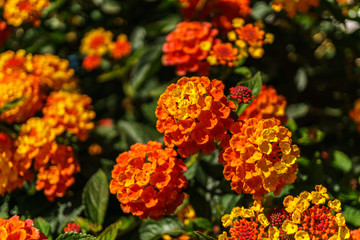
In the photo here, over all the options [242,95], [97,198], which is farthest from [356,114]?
[97,198]

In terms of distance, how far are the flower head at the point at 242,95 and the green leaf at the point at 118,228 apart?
60 cm

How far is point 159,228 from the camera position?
4.50 ft

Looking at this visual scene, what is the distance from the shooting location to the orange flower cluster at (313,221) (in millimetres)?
999

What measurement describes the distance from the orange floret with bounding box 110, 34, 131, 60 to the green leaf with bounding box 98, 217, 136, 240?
107 centimetres

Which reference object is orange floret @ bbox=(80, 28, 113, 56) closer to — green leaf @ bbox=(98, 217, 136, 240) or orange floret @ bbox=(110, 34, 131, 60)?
orange floret @ bbox=(110, 34, 131, 60)

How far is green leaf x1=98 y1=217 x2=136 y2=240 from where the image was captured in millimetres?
1228

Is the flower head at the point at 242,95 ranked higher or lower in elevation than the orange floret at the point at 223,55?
higher

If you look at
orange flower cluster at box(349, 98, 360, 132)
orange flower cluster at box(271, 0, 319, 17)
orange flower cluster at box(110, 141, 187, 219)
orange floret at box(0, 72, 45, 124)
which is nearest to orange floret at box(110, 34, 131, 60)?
orange floret at box(0, 72, 45, 124)

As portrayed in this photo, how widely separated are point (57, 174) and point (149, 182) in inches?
18.5

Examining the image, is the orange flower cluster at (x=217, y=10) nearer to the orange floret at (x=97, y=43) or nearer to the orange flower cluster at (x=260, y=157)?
the orange floret at (x=97, y=43)

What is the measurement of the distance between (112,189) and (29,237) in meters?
0.28

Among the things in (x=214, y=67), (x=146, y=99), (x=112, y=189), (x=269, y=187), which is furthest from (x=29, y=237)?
(x=146, y=99)

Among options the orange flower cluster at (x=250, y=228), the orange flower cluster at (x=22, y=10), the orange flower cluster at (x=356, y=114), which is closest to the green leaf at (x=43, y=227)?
the orange flower cluster at (x=250, y=228)

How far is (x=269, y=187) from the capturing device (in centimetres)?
104
